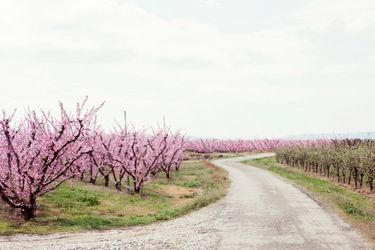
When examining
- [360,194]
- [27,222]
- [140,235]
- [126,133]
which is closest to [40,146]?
[27,222]

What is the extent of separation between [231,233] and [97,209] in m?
11.6

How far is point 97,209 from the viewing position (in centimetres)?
2739

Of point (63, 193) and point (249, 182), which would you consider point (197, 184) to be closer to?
point (249, 182)

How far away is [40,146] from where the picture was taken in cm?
2275

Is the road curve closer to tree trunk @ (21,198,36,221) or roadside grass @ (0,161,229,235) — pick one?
roadside grass @ (0,161,229,235)

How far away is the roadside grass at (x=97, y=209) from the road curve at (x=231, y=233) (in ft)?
4.05

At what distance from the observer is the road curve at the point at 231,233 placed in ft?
53.9

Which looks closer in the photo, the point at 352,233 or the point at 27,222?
the point at 352,233

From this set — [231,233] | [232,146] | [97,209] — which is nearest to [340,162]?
[97,209]

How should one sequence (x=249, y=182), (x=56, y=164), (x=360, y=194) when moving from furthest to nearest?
(x=249, y=182) → (x=360, y=194) → (x=56, y=164)

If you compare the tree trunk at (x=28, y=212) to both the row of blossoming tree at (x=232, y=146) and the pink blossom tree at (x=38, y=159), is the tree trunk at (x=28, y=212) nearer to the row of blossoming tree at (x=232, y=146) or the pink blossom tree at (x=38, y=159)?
the pink blossom tree at (x=38, y=159)

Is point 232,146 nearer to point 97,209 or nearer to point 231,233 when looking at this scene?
point 97,209

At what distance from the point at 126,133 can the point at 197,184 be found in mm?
8769

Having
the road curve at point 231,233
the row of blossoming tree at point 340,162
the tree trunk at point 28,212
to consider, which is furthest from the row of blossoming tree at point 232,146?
the tree trunk at point 28,212
